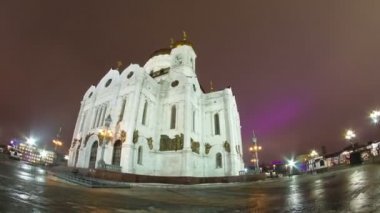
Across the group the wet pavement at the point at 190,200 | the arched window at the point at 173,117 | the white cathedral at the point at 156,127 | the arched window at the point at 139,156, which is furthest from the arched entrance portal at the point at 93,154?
the wet pavement at the point at 190,200

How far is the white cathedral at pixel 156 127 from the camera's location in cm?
2478

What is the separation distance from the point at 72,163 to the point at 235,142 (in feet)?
70.6

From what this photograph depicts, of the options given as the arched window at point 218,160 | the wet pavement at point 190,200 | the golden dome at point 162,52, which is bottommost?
the wet pavement at point 190,200

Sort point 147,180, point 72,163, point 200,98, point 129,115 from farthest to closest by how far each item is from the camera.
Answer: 1. point 200,98
2. point 72,163
3. point 129,115
4. point 147,180

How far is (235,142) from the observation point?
30.5 m

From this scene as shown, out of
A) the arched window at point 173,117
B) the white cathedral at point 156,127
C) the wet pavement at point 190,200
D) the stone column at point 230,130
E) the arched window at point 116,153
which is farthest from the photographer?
the arched window at point 173,117

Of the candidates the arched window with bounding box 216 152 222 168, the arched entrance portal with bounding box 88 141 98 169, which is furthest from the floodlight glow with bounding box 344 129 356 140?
the arched entrance portal with bounding box 88 141 98 169

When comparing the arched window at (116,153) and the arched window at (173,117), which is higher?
the arched window at (173,117)

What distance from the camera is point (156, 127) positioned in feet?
94.3

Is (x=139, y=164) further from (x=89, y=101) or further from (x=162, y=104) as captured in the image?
(x=89, y=101)

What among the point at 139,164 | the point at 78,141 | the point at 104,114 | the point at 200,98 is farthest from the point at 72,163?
the point at 200,98

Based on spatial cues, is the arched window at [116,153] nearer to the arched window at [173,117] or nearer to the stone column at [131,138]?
the stone column at [131,138]

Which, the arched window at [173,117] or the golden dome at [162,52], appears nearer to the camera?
the arched window at [173,117]

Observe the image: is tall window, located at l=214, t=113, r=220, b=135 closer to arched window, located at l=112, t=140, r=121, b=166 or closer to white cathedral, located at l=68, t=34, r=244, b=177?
white cathedral, located at l=68, t=34, r=244, b=177
